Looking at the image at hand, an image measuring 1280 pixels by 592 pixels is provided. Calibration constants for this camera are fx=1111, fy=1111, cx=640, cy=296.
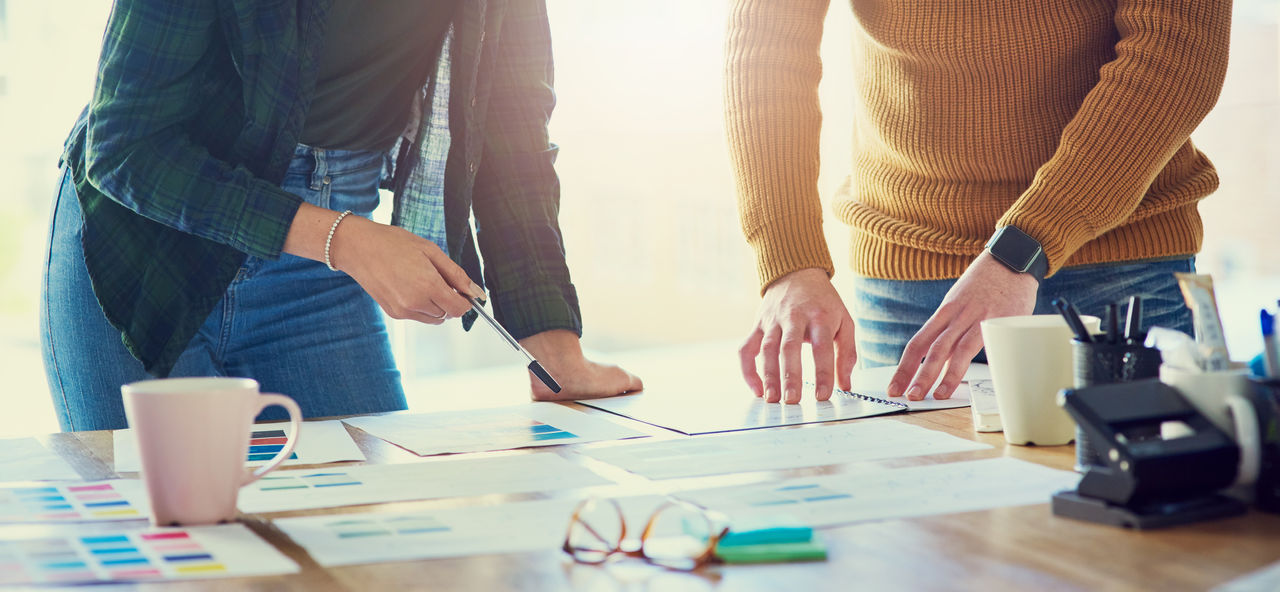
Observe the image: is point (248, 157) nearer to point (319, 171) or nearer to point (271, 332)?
point (319, 171)

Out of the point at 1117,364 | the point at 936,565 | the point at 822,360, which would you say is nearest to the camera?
the point at 936,565

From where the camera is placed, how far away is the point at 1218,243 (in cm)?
429

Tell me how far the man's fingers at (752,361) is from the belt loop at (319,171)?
57cm

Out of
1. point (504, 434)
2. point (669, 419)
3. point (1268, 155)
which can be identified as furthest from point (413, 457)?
point (1268, 155)

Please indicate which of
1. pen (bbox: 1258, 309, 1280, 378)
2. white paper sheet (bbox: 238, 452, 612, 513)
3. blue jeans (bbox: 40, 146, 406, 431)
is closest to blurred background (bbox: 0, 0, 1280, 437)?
blue jeans (bbox: 40, 146, 406, 431)

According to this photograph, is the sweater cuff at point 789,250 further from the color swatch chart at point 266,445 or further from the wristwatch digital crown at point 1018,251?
Answer: the color swatch chart at point 266,445

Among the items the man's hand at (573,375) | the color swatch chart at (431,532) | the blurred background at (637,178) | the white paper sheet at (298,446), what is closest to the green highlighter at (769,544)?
the color swatch chart at (431,532)

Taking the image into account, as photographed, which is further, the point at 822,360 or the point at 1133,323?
the point at 822,360

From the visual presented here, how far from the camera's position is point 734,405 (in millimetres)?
1228

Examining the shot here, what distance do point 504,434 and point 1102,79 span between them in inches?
34.0

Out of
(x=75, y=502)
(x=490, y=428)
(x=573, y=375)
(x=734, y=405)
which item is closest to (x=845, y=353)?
(x=734, y=405)

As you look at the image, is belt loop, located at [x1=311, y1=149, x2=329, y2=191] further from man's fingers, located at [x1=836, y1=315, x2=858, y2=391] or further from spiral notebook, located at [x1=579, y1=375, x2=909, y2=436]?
man's fingers, located at [x1=836, y1=315, x2=858, y2=391]

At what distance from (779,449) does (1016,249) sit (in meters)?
0.47

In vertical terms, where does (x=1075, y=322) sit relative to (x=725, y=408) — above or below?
above
